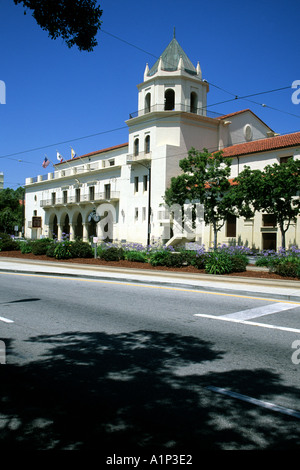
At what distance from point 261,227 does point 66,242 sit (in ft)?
58.7

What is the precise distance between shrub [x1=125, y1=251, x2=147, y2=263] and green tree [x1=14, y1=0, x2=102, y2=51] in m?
19.4

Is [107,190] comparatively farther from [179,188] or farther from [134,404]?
[134,404]

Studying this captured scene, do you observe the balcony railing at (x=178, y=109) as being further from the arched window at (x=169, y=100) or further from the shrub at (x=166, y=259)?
the shrub at (x=166, y=259)

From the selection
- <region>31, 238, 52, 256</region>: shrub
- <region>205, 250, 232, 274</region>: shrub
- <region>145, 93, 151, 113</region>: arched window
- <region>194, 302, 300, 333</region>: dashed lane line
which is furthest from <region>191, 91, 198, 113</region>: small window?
<region>194, 302, 300, 333</region>: dashed lane line

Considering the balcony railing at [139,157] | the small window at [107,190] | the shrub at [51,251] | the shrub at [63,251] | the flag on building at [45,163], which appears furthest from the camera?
the flag on building at [45,163]

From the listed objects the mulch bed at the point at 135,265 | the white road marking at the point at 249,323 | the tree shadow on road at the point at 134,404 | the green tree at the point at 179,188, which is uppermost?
the green tree at the point at 179,188

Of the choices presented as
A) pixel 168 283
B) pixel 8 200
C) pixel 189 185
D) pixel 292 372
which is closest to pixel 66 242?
pixel 189 185

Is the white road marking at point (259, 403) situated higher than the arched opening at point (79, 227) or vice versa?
the arched opening at point (79, 227)

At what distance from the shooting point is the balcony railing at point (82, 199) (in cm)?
5160

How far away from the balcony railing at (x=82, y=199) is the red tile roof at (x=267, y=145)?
53.5 ft

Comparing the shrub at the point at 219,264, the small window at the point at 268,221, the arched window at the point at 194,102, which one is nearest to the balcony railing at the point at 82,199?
the arched window at the point at 194,102

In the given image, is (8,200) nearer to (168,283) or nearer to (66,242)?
(66,242)

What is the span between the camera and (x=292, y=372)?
5.19 meters
